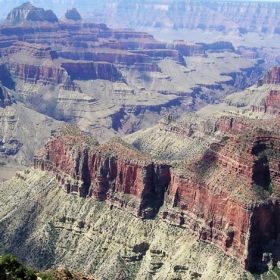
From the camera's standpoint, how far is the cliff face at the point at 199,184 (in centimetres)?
8556

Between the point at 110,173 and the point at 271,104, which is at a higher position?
the point at 110,173

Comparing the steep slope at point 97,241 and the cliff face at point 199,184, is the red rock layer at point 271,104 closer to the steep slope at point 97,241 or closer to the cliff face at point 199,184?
the cliff face at point 199,184

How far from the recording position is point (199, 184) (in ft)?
304

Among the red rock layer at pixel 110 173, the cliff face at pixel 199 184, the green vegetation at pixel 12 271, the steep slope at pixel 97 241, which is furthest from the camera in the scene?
the red rock layer at pixel 110 173

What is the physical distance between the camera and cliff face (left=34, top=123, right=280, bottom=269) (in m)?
85.6

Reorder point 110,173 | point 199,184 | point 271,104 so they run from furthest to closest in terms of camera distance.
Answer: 1. point 271,104
2. point 110,173
3. point 199,184

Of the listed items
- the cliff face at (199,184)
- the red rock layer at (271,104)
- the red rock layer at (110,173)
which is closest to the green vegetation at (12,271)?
the cliff face at (199,184)

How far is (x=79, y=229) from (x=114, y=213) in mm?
7109

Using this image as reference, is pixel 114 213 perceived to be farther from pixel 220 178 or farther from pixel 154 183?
pixel 220 178

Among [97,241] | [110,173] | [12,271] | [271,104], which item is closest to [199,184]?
[110,173]

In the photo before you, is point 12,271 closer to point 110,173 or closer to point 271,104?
point 110,173

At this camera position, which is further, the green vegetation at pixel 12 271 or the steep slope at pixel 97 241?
the steep slope at pixel 97 241

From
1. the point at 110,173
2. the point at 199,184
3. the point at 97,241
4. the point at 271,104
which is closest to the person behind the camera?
the point at 199,184

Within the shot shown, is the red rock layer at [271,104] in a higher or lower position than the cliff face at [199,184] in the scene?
lower
